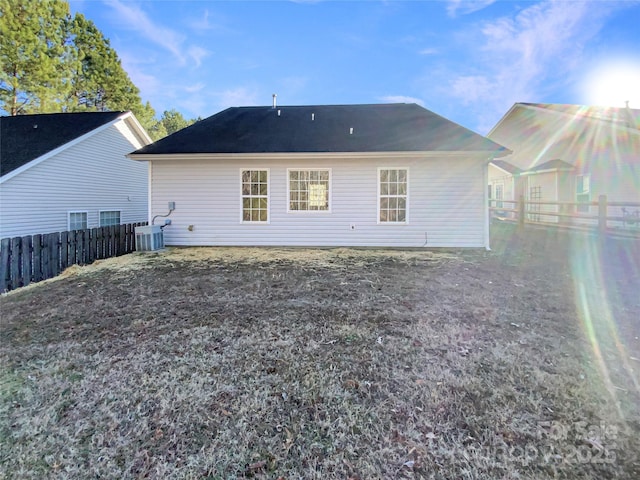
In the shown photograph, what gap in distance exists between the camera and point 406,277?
5867mm

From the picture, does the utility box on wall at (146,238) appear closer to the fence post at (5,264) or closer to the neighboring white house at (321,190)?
the neighboring white house at (321,190)

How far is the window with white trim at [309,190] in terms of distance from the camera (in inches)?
366

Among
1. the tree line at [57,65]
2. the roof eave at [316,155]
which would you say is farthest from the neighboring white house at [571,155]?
the tree line at [57,65]

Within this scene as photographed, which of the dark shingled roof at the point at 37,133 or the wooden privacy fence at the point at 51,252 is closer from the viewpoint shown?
the wooden privacy fence at the point at 51,252

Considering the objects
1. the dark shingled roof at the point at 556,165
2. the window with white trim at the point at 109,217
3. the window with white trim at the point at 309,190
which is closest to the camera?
the window with white trim at the point at 309,190

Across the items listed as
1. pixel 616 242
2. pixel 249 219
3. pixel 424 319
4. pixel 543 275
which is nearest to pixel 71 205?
pixel 249 219

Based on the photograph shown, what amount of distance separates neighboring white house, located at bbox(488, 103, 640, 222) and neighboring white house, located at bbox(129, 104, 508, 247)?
558 cm

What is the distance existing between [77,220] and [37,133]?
332 cm

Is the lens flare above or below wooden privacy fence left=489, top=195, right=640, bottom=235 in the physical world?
above

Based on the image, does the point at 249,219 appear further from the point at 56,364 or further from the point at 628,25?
the point at 628,25

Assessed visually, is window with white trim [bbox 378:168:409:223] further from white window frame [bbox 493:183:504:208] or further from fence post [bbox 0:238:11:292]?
white window frame [bbox 493:183:504:208]

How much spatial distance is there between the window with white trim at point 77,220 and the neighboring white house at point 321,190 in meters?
4.29

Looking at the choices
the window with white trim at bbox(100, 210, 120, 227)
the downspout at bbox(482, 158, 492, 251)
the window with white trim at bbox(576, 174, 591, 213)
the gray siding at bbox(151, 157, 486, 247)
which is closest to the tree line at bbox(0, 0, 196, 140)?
the window with white trim at bbox(100, 210, 120, 227)

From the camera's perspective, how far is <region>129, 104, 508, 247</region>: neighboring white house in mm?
8984
